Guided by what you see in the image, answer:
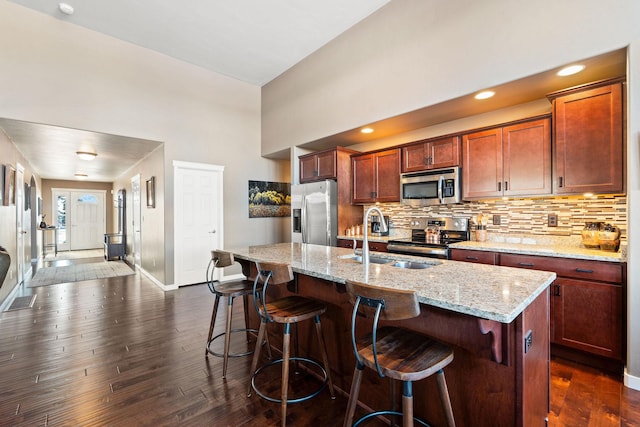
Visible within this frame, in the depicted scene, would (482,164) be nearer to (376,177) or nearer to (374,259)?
(376,177)

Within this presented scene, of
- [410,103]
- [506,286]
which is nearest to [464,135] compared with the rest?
[410,103]

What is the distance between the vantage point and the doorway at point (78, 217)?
9.81 meters

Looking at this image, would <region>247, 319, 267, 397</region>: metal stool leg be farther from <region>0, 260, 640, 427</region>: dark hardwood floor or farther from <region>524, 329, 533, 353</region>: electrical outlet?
<region>524, 329, 533, 353</region>: electrical outlet

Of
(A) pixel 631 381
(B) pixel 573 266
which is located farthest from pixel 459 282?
(A) pixel 631 381

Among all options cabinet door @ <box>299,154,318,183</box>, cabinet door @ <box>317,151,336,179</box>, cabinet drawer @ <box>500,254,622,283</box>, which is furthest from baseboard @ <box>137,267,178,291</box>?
cabinet drawer @ <box>500,254,622,283</box>

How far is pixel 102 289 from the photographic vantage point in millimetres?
4828

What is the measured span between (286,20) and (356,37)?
0.97 metres

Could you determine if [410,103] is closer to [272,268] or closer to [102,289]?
[272,268]

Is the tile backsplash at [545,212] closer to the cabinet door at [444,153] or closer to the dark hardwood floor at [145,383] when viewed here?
the cabinet door at [444,153]

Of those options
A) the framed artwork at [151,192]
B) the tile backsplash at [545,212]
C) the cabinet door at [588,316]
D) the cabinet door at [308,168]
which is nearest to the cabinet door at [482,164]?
the tile backsplash at [545,212]

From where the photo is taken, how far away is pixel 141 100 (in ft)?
15.0

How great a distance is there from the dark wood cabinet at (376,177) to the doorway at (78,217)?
33.6 ft

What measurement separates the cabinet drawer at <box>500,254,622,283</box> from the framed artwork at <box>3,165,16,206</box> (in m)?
6.06

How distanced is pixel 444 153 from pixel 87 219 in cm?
1182
